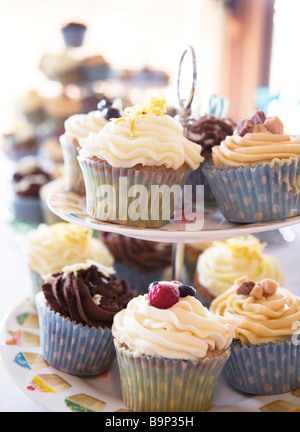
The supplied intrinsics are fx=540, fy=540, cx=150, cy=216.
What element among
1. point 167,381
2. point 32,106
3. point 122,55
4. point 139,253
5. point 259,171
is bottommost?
point 139,253

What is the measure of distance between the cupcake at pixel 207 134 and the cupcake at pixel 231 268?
28 centimetres

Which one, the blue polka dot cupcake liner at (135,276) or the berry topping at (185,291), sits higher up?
the berry topping at (185,291)

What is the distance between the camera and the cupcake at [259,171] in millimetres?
1500

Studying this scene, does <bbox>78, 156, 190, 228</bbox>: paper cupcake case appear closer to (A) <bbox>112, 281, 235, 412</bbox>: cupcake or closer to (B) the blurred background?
(A) <bbox>112, 281, 235, 412</bbox>: cupcake

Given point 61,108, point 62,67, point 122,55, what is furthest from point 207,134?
point 122,55

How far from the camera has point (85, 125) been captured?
6.14 ft

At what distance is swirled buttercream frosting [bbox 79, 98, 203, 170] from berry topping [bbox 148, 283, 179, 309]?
13.4 inches

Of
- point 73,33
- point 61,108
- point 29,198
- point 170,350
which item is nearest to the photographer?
point 170,350

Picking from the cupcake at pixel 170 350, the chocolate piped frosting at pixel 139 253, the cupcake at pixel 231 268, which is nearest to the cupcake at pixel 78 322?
the cupcake at pixel 170 350

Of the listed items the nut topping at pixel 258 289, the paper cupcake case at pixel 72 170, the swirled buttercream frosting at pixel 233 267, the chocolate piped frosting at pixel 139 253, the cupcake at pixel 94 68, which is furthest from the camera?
the cupcake at pixel 94 68

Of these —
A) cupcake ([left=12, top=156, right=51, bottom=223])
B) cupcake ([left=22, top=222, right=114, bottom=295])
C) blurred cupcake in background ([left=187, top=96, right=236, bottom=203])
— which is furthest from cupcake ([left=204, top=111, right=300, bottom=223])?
cupcake ([left=12, top=156, right=51, bottom=223])

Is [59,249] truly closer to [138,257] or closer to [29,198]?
[138,257]

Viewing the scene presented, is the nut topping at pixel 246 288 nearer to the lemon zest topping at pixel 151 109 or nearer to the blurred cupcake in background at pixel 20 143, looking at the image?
the lemon zest topping at pixel 151 109

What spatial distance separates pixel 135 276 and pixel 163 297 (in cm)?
106
